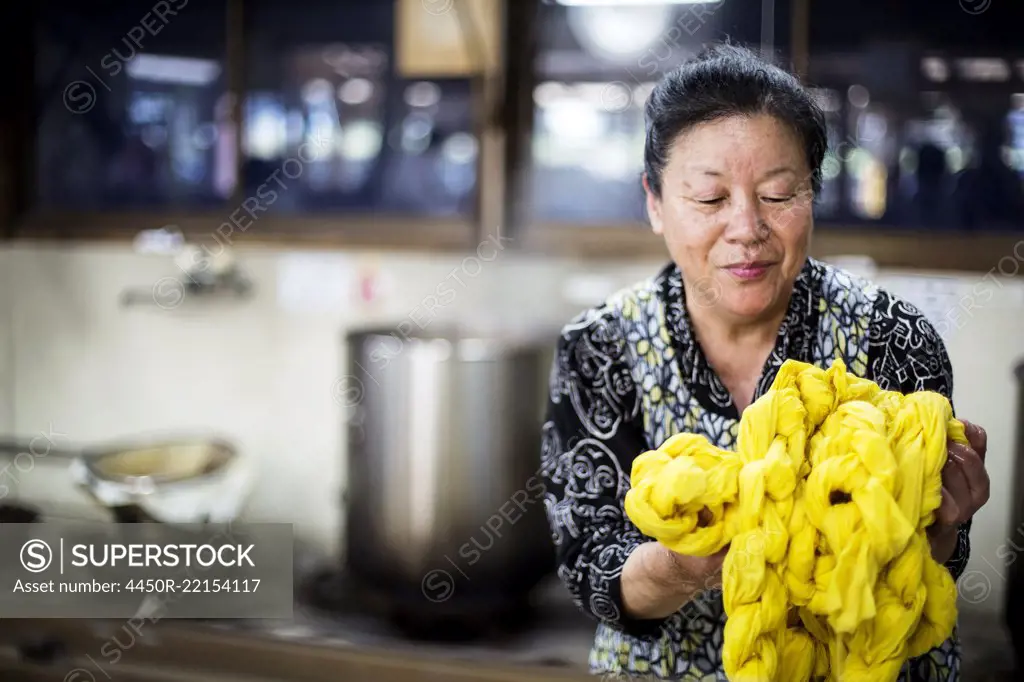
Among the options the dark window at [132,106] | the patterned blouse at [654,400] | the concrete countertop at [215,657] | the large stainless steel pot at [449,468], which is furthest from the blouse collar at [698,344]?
the dark window at [132,106]

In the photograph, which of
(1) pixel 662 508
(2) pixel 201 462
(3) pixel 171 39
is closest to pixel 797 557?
(1) pixel 662 508

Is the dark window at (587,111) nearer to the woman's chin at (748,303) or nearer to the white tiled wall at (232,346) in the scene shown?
the white tiled wall at (232,346)

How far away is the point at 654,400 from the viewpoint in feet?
2.76

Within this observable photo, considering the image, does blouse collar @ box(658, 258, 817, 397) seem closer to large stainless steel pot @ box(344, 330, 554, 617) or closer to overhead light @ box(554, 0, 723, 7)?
overhead light @ box(554, 0, 723, 7)

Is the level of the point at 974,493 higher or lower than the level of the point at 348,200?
lower

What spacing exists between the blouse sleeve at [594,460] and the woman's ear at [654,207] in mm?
112

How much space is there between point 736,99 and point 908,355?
248 millimetres

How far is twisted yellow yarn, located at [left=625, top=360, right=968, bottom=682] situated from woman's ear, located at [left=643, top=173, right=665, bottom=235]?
19cm

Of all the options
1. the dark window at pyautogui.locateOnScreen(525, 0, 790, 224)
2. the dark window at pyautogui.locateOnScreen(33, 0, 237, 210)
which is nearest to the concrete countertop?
the dark window at pyautogui.locateOnScreen(525, 0, 790, 224)

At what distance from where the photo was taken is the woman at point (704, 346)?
2.40 feet

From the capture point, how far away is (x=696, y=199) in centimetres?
75

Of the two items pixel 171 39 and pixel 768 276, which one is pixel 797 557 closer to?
pixel 768 276

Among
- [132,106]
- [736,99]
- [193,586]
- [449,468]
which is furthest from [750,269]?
[132,106]

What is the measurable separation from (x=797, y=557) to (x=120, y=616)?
2.11 ft
